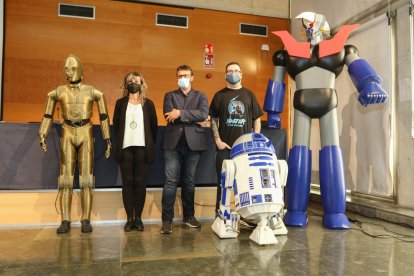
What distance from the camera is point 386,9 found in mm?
3506

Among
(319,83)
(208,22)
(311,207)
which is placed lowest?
(311,207)

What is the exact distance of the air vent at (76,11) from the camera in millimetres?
4840

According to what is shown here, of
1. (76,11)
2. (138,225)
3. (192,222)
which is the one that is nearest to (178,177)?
(192,222)

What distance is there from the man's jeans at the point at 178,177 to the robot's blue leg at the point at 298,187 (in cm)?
92

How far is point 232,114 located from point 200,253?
1236 millimetres

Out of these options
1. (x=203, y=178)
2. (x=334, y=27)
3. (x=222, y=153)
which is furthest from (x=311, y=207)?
(x=334, y=27)

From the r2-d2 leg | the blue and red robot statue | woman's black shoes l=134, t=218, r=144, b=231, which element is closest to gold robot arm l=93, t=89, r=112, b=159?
woman's black shoes l=134, t=218, r=144, b=231

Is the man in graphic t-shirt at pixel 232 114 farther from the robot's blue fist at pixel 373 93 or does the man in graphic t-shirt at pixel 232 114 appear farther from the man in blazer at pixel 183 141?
the robot's blue fist at pixel 373 93

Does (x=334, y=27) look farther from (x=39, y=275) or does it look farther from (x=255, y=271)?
(x=39, y=275)

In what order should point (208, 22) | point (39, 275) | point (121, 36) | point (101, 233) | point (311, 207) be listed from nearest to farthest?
1. point (39, 275)
2. point (101, 233)
3. point (311, 207)
4. point (121, 36)
5. point (208, 22)

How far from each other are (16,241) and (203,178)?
1723 millimetres

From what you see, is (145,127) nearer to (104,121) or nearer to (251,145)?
(104,121)

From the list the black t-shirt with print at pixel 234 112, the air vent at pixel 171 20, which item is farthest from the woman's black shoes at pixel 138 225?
the air vent at pixel 171 20

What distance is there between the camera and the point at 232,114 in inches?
114
